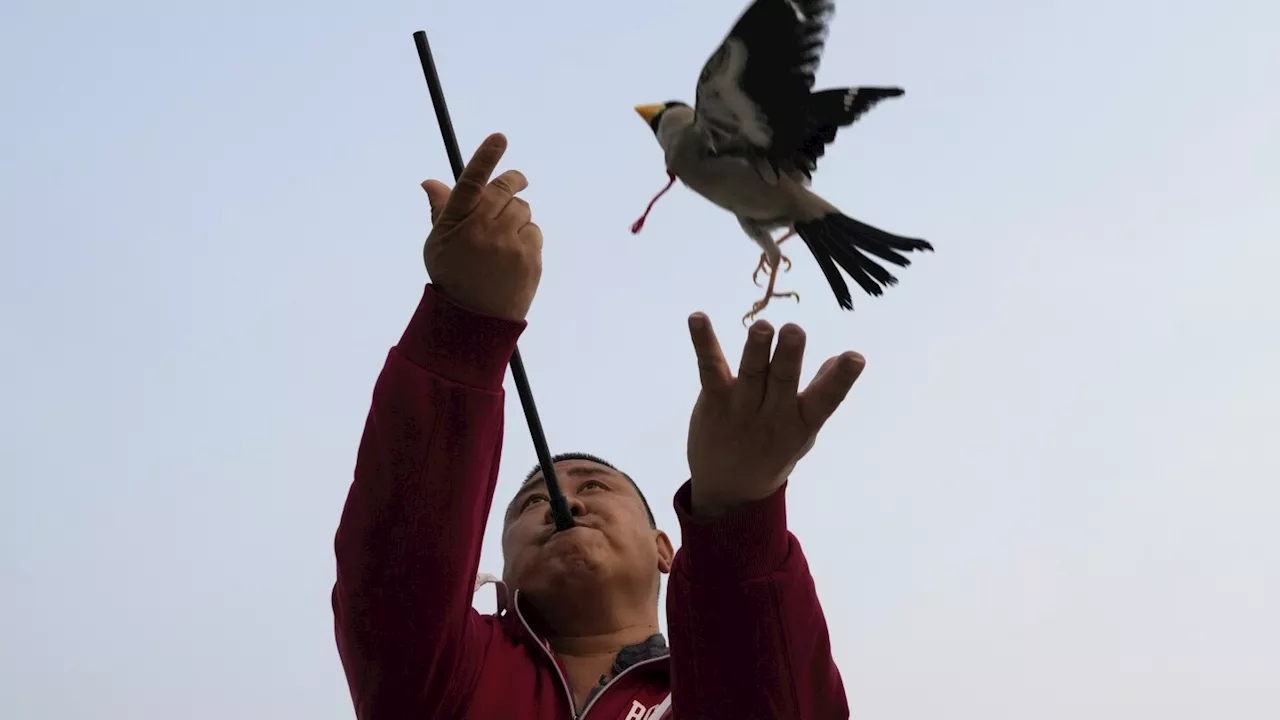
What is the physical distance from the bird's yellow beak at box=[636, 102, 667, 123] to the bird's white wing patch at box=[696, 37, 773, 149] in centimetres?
15

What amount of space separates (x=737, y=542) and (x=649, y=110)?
62cm

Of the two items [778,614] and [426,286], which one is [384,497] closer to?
[426,286]

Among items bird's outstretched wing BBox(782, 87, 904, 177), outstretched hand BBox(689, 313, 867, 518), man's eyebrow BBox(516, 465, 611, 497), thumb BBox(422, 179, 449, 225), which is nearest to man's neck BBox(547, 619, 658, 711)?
man's eyebrow BBox(516, 465, 611, 497)

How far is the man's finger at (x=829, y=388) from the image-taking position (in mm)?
1570

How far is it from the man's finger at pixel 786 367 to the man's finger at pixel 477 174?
0.50 metres

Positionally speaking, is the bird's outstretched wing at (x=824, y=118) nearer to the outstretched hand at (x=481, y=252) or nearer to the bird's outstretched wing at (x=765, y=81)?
the bird's outstretched wing at (x=765, y=81)

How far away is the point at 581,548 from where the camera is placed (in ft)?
7.62

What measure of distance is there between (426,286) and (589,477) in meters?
0.93

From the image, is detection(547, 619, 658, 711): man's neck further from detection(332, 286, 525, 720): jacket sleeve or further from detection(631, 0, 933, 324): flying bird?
detection(631, 0, 933, 324): flying bird

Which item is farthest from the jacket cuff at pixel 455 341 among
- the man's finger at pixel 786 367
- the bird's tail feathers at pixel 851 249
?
the bird's tail feathers at pixel 851 249

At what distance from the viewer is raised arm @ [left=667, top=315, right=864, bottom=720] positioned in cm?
163

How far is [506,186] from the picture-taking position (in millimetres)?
1865

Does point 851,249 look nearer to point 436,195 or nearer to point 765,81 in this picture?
point 765,81

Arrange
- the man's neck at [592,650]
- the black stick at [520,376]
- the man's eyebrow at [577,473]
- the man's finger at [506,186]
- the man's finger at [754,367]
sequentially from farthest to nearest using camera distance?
the man's eyebrow at [577,473] → the man's neck at [592,650] → the man's finger at [506,186] → the black stick at [520,376] → the man's finger at [754,367]
